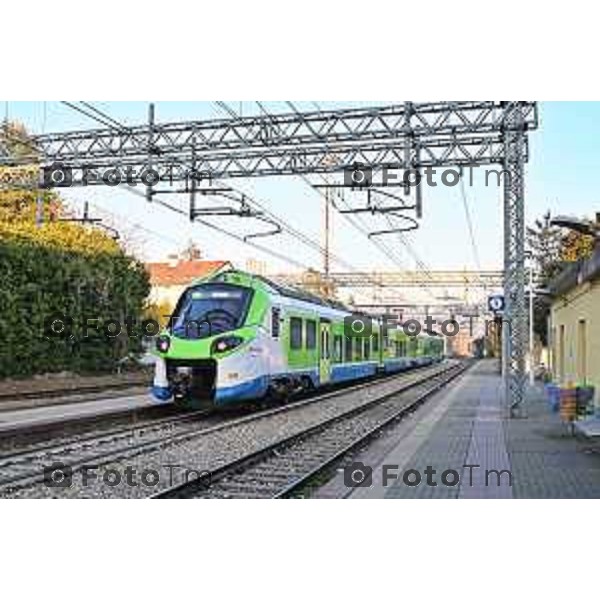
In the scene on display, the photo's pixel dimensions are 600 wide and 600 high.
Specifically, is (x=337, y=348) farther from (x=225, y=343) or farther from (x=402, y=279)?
(x=225, y=343)

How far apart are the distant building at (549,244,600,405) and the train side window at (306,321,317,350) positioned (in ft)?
15.7

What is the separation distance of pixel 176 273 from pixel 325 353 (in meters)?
6.36

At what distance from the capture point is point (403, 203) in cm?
1519

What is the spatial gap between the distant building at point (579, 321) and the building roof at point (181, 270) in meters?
5.58

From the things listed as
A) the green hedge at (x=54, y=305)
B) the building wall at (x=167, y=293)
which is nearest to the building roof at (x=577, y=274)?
the building wall at (x=167, y=293)

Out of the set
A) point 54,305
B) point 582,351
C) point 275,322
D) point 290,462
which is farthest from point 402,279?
point 54,305

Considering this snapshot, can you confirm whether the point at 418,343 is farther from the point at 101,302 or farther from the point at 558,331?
the point at 101,302

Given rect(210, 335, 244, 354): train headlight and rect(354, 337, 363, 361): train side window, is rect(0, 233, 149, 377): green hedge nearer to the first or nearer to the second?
rect(210, 335, 244, 354): train headlight

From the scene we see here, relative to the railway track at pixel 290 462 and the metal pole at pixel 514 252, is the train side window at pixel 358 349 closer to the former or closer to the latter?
the railway track at pixel 290 462

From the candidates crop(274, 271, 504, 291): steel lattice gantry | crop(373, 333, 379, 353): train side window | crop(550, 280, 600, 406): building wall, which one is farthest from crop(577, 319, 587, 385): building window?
crop(373, 333, 379, 353): train side window

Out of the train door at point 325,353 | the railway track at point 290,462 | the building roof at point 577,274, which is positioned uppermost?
the building roof at point 577,274

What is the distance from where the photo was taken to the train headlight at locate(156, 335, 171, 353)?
46.9 ft

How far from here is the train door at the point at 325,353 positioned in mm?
18969

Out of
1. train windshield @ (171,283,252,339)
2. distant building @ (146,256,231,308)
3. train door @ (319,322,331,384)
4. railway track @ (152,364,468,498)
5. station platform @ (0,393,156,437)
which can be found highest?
distant building @ (146,256,231,308)
